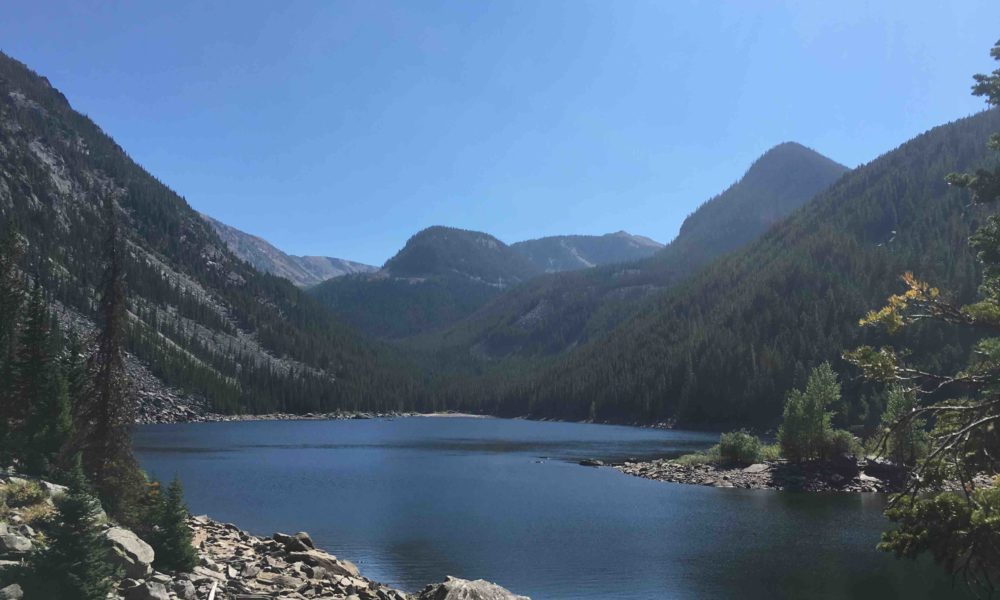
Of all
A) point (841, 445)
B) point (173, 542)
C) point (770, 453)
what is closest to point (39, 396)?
Result: point (173, 542)

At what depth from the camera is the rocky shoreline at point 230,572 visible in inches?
852

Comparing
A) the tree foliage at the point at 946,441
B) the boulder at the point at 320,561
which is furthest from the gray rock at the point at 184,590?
the tree foliage at the point at 946,441

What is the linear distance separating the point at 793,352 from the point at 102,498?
189 metres

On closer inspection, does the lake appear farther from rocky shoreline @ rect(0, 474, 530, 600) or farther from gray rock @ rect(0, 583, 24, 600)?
gray rock @ rect(0, 583, 24, 600)

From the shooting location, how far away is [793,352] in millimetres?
189125

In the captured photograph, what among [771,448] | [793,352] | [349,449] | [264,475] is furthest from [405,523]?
[793,352]

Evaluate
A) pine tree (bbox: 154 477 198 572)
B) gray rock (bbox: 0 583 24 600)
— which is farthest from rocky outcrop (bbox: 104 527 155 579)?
gray rock (bbox: 0 583 24 600)

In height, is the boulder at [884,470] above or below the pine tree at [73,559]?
below

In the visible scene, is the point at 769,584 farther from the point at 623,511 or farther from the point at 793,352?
the point at 793,352

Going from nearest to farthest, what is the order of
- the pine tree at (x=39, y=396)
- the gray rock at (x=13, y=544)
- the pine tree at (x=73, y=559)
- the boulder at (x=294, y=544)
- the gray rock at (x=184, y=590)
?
1. the pine tree at (x=73, y=559)
2. the gray rock at (x=13, y=544)
3. the gray rock at (x=184, y=590)
4. the boulder at (x=294, y=544)
5. the pine tree at (x=39, y=396)

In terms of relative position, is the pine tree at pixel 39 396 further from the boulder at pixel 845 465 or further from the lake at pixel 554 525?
the boulder at pixel 845 465

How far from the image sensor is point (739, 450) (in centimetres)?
9244

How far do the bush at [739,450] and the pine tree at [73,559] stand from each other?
8594cm

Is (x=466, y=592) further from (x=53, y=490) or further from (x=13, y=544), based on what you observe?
(x=53, y=490)
